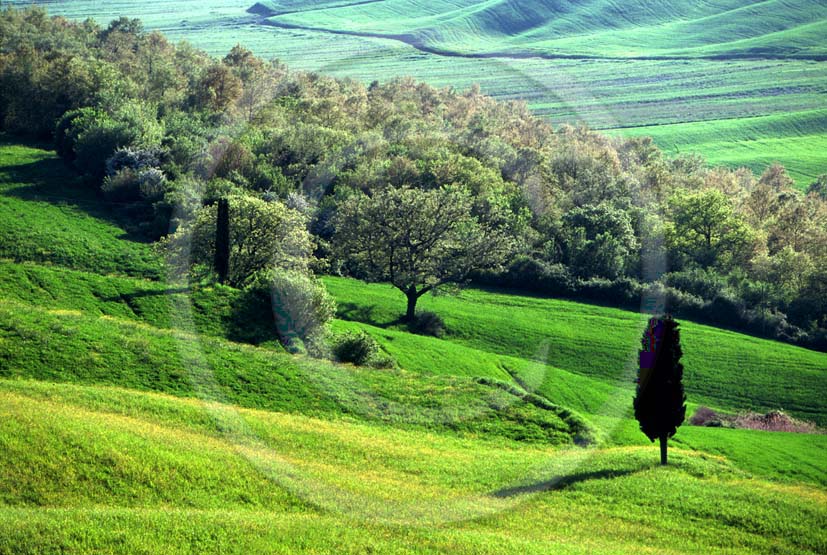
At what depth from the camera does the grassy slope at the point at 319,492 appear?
29891 mm

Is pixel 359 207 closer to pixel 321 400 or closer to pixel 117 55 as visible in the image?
pixel 321 400

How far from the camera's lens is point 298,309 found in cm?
6378

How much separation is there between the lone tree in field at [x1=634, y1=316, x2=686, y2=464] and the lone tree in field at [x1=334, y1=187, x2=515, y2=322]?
36241mm

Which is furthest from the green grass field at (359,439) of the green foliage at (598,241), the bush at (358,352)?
the green foliage at (598,241)

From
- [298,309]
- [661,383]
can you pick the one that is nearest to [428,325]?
[298,309]

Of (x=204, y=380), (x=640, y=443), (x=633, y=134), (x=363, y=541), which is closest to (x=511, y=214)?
(x=640, y=443)

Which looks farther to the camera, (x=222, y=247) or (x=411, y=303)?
(x=411, y=303)

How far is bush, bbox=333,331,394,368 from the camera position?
6050 centimetres

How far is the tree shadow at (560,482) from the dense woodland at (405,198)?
27381 mm

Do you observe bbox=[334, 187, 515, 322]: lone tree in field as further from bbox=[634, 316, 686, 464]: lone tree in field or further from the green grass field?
bbox=[634, 316, 686, 464]: lone tree in field

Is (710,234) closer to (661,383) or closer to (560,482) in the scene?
(661,383)

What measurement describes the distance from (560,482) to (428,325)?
3788cm

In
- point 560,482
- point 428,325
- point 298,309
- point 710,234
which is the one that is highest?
point 710,234

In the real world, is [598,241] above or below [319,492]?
above
